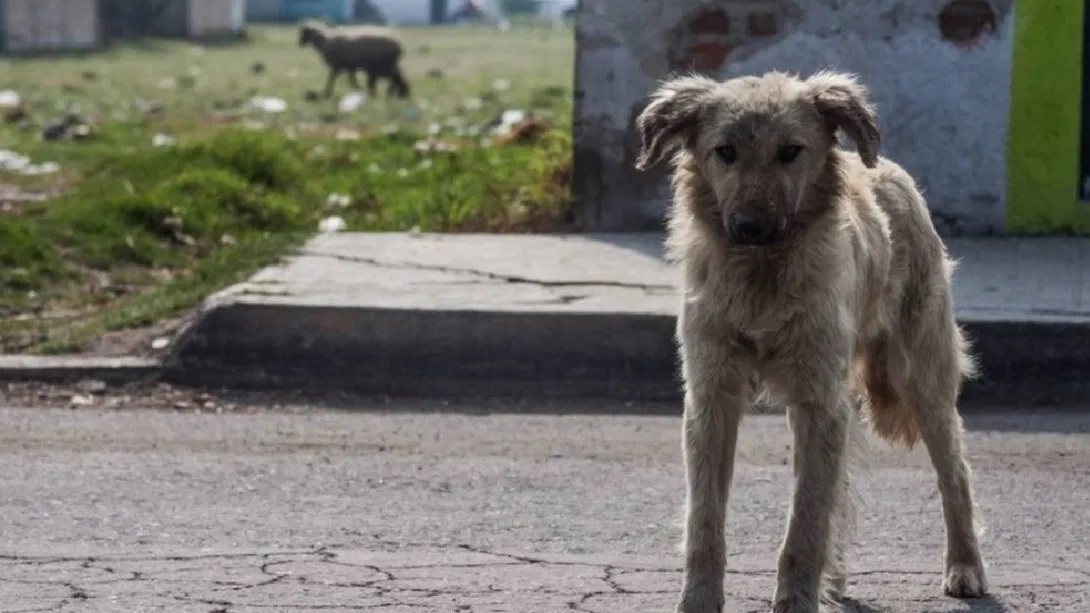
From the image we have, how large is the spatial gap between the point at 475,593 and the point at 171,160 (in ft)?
28.1

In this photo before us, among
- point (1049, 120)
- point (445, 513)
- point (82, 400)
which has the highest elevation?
point (1049, 120)

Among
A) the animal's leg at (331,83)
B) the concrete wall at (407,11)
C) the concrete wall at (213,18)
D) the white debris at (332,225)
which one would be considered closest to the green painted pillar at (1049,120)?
the white debris at (332,225)

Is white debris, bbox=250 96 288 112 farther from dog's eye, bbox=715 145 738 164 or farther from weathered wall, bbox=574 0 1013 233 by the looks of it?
dog's eye, bbox=715 145 738 164

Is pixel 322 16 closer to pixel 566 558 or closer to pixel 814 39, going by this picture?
pixel 814 39

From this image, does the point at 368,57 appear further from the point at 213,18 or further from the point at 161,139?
the point at 213,18

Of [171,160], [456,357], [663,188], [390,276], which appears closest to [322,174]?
[171,160]

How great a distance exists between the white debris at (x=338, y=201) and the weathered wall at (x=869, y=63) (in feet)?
8.97

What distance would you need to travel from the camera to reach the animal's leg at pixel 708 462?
5.03 metres

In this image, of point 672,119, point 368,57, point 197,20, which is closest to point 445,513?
point 672,119

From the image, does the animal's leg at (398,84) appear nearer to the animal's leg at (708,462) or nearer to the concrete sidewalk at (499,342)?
the concrete sidewalk at (499,342)

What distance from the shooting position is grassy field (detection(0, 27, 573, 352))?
10.0m

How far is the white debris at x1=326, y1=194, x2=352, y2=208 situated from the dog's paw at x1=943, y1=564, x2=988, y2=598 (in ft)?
26.9

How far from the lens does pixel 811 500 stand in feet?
16.7

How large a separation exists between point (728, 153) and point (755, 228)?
25 centimetres
